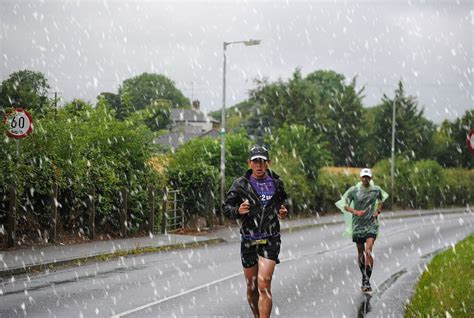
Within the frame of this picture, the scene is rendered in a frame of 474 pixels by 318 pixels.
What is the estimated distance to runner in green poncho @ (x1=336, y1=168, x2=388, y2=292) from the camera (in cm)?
1098

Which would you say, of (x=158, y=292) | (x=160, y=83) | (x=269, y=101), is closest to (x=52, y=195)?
(x=158, y=292)

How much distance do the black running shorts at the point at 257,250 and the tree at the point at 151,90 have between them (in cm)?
10599

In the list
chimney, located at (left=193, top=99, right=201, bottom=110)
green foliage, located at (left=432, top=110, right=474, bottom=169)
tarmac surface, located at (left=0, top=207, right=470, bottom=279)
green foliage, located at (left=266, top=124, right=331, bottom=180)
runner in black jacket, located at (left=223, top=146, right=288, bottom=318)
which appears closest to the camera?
runner in black jacket, located at (left=223, top=146, right=288, bottom=318)

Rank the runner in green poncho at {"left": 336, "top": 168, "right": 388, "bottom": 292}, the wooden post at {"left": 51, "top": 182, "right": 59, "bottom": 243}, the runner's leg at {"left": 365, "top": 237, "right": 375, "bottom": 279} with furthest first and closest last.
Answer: the wooden post at {"left": 51, "top": 182, "right": 59, "bottom": 243}, the runner in green poncho at {"left": 336, "top": 168, "right": 388, "bottom": 292}, the runner's leg at {"left": 365, "top": 237, "right": 375, "bottom": 279}

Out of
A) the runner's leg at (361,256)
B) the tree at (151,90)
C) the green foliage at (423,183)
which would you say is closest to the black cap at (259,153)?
the runner's leg at (361,256)

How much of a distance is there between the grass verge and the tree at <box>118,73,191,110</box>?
10116 centimetres

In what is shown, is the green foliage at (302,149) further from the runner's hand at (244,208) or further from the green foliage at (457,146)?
the green foliage at (457,146)

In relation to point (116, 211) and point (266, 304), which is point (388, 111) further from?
point (266, 304)

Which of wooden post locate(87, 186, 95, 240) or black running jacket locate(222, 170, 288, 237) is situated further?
wooden post locate(87, 186, 95, 240)

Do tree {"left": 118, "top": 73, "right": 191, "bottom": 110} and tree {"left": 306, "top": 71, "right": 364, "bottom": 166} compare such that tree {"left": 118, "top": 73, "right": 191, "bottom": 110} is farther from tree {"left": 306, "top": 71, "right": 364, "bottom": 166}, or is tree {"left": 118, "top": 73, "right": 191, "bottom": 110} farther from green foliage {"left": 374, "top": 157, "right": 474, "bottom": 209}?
green foliage {"left": 374, "top": 157, "right": 474, "bottom": 209}

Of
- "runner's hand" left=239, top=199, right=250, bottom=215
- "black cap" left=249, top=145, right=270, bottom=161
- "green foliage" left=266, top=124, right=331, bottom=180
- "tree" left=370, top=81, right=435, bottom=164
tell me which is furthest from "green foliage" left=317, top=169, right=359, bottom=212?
"tree" left=370, top=81, right=435, bottom=164

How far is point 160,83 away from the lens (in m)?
127

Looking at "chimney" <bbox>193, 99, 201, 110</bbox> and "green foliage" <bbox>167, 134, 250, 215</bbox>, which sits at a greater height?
"chimney" <bbox>193, 99, 201, 110</bbox>

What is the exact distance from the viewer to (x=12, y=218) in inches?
586
